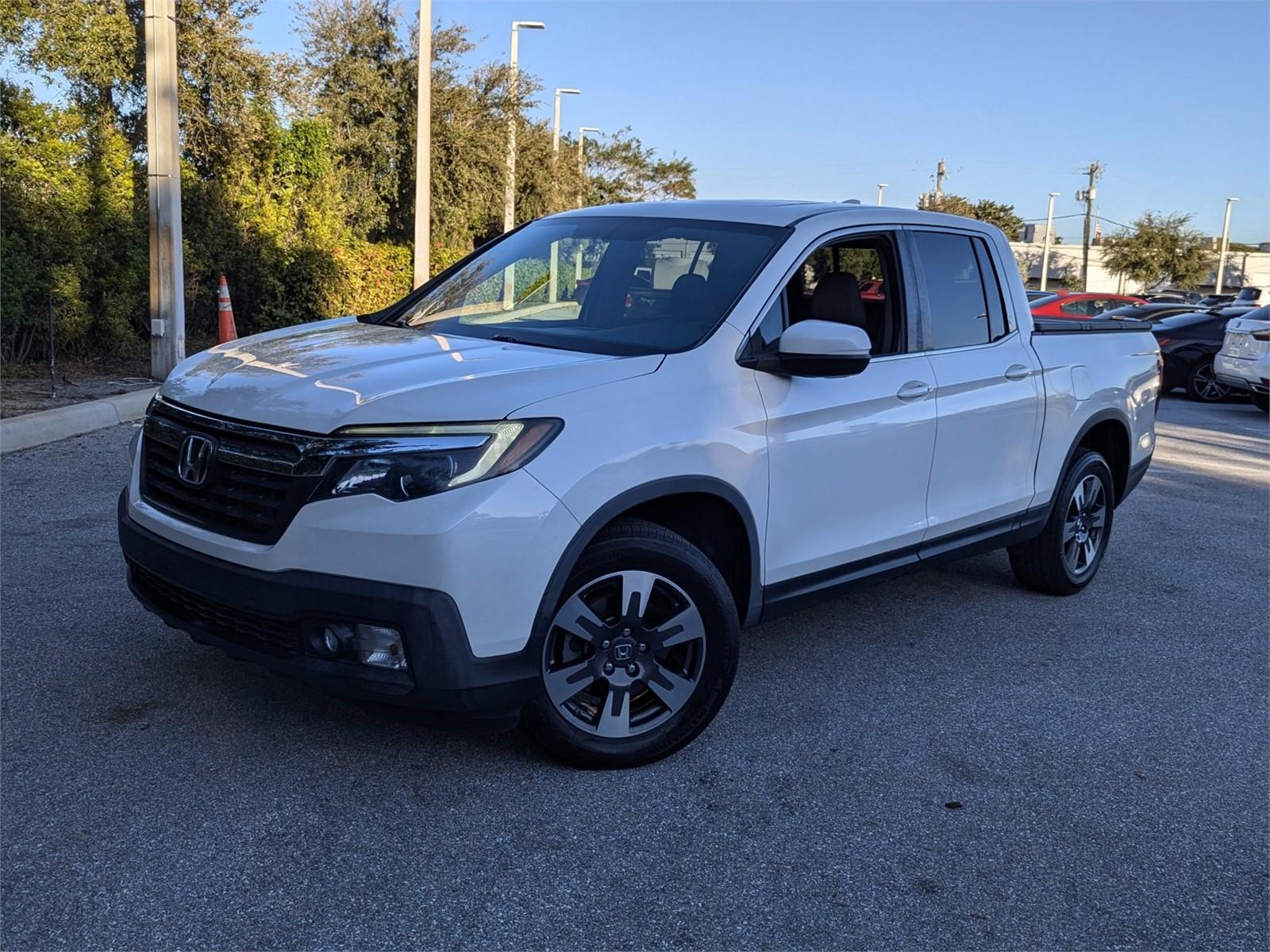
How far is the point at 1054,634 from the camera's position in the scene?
5348mm

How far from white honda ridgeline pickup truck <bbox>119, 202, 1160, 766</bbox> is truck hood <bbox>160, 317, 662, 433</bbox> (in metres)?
0.01

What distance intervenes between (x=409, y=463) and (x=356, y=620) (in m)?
0.46

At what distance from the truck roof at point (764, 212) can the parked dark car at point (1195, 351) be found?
46.5 ft

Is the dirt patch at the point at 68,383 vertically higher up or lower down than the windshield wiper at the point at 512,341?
lower down

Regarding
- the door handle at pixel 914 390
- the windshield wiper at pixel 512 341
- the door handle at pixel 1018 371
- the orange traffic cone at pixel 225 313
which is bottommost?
the orange traffic cone at pixel 225 313

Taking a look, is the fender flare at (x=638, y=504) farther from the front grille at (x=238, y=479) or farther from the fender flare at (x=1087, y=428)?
the fender flare at (x=1087, y=428)

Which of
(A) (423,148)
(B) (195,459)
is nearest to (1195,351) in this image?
(A) (423,148)

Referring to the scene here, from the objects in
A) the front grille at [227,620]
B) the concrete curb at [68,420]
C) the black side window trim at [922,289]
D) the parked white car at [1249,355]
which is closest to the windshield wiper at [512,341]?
the front grille at [227,620]

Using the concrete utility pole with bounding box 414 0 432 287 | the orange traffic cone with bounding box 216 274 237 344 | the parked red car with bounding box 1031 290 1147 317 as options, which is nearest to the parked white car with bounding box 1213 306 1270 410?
the parked red car with bounding box 1031 290 1147 317

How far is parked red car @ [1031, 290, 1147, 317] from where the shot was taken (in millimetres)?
19281

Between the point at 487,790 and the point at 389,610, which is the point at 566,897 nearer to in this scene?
the point at 487,790

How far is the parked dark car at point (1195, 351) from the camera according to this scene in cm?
1741

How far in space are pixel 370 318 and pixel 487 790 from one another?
2.22m

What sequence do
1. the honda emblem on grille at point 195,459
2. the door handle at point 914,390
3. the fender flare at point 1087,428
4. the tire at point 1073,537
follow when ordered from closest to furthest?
the honda emblem on grille at point 195,459
the door handle at point 914,390
the fender flare at point 1087,428
the tire at point 1073,537
